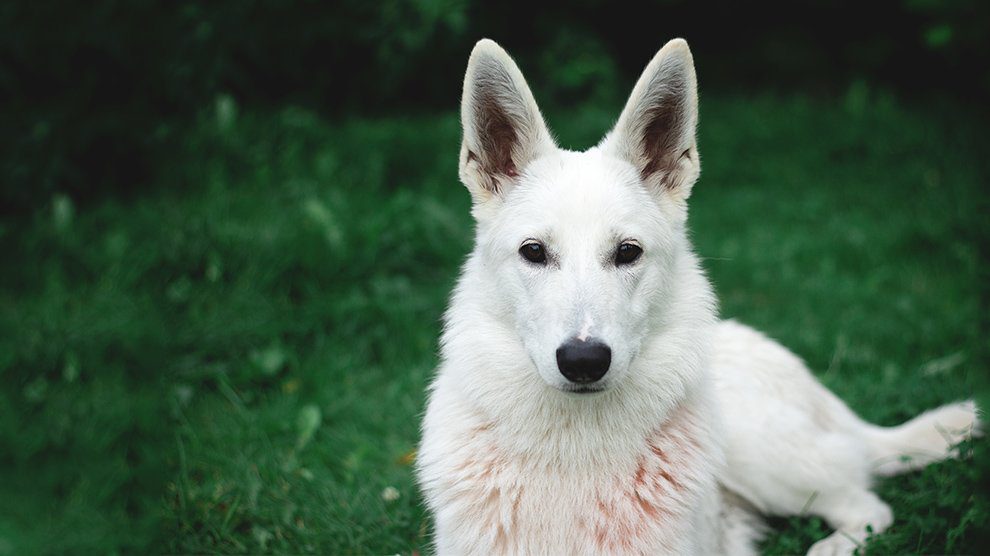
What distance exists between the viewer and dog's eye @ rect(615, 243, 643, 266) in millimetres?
2829

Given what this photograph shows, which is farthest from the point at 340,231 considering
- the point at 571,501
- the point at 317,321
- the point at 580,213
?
the point at 571,501

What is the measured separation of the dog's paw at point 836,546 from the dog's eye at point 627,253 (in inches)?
62.8

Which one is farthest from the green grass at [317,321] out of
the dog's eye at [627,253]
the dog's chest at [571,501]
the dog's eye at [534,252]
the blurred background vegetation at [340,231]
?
the dog's eye at [627,253]

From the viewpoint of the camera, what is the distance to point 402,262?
588 cm

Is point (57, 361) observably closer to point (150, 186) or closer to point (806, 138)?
point (150, 186)

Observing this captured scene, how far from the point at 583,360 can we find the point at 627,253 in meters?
0.51

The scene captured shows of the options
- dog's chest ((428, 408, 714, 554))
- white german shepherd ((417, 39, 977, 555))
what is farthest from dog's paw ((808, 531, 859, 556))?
dog's chest ((428, 408, 714, 554))

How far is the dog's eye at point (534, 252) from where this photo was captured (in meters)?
2.83

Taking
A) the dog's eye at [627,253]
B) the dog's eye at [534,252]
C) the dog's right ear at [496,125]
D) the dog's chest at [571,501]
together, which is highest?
the dog's right ear at [496,125]

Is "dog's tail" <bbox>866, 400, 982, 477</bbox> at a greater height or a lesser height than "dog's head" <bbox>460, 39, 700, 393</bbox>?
lesser

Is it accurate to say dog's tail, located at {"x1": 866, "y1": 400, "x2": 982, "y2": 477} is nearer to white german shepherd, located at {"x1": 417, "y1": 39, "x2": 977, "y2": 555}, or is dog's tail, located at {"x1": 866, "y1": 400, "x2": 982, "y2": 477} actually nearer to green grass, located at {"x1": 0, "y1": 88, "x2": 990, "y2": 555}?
green grass, located at {"x1": 0, "y1": 88, "x2": 990, "y2": 555}

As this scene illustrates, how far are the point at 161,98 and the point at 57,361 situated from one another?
2.74 metres

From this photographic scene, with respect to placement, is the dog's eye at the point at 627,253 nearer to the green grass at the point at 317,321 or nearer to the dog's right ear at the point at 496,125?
the dog's right ear at the point at 496,125

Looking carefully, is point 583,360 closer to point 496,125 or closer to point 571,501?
A: point 571,501
